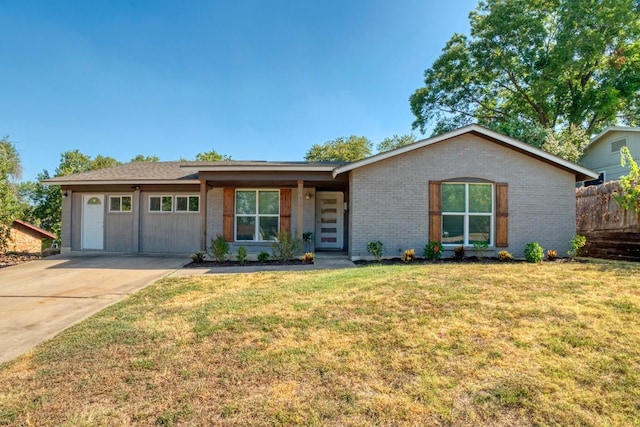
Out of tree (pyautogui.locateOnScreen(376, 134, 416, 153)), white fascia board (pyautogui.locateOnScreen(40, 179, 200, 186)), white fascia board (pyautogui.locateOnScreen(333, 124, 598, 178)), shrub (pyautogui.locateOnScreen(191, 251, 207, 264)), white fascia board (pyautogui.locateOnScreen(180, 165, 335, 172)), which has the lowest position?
shrub (pyautogui.locateOnScreen(191, 251, 207, 264))

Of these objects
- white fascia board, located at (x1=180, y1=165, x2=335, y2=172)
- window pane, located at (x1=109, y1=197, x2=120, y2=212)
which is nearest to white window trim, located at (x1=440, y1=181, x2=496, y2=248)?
white fascia board, located at (x1=180, y1=165, x2=335, y2=172)

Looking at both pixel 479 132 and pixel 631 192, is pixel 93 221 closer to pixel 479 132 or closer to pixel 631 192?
pixel 479 132

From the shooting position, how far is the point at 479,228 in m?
10.1

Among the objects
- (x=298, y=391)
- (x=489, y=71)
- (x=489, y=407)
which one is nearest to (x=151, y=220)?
(x=298, y=391)

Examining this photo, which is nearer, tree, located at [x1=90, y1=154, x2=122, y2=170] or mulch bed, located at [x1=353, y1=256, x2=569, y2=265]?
mulch bed, located at [x1=353, y1=256, x2=569, y2=265]

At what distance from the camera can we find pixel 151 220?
1262 cm

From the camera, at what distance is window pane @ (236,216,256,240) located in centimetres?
1178

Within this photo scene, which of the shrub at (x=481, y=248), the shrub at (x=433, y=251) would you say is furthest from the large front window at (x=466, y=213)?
the shrub at (x=433, y=251)

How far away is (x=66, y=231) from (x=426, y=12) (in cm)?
1654

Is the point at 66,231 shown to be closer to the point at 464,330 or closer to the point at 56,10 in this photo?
the point at 56,10

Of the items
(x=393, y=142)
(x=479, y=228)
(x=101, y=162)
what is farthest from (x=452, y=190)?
(x=101, y=162)

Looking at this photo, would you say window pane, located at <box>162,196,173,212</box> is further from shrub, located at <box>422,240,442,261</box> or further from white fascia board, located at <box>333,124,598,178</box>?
shrub, located at <box>422,240,442,261</box>

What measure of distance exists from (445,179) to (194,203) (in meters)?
9.02

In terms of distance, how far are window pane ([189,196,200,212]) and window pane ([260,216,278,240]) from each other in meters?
2.69
